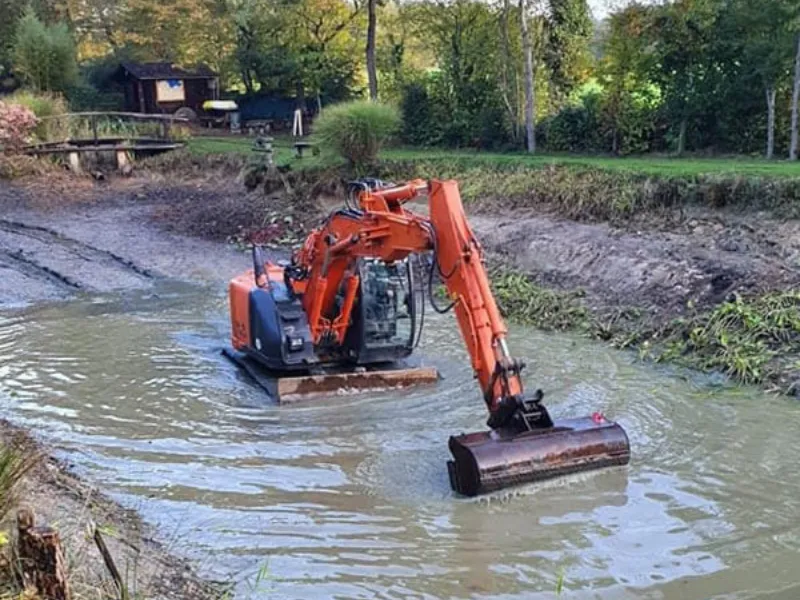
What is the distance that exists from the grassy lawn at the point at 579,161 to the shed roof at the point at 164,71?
6837 mm

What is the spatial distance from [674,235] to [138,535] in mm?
9222

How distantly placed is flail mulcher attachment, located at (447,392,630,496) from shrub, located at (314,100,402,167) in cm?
1290

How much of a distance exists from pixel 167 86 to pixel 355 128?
55.0 feet

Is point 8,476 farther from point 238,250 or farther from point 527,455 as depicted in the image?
point 238,250

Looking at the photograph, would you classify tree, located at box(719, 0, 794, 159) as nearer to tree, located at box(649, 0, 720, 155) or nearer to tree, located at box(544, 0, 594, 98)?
tree, located at box(649, 0, 720, 155)

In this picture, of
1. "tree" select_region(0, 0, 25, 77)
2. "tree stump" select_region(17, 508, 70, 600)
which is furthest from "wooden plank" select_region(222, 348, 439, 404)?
"tree" select_region(0, 0, 25, 77)

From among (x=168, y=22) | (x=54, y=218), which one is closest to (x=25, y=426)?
(x=54, y=218)

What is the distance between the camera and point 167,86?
110 feet

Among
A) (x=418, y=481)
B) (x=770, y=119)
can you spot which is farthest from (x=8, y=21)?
(x=418, y=481)

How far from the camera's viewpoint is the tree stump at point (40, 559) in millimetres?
3762

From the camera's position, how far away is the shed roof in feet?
109

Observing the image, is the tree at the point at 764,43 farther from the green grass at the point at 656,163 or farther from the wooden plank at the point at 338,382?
the wooden plank at the point at 338,382

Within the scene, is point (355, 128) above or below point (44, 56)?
below

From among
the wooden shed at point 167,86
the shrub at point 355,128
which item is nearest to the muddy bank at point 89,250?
the shrub at point 355,128
